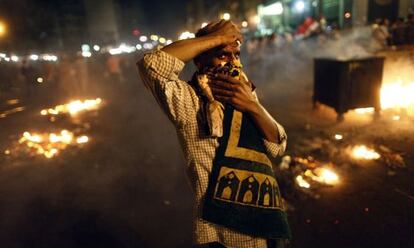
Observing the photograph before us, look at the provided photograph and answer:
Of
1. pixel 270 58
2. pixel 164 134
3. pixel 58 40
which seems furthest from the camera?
pixel 58 40

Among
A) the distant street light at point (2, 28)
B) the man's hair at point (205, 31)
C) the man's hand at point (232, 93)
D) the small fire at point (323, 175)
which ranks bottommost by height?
the small fire at point (323, 175)

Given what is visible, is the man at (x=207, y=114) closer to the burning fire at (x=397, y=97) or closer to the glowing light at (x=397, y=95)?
the burning fire at (x=397, y=97)

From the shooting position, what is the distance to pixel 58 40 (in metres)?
35.6

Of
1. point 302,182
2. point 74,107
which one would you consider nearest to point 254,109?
point 302,182

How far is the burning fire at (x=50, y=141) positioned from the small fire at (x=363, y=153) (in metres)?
6.26

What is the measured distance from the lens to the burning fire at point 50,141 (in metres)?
7.91

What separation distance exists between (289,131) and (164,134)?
125 inches

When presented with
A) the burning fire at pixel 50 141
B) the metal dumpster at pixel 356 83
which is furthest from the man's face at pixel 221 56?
the metal dumpster at pixel 356 83

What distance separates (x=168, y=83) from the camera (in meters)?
1.79

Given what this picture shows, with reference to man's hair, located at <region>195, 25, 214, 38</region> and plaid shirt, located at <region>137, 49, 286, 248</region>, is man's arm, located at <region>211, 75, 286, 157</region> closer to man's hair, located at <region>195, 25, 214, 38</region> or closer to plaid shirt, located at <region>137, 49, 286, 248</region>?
plaid shirt, located at <region>137, 49, 286, 248</region>

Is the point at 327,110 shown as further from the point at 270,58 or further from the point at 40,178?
the point at 270,58

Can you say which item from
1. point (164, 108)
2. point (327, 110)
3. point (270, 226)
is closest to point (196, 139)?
point (164, 108)

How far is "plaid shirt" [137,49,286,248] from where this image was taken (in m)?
1.78

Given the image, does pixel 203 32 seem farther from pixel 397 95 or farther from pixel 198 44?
pixel 397 95
